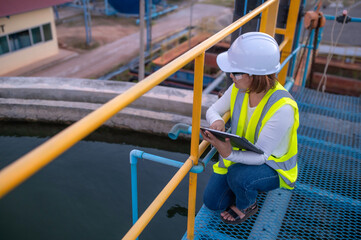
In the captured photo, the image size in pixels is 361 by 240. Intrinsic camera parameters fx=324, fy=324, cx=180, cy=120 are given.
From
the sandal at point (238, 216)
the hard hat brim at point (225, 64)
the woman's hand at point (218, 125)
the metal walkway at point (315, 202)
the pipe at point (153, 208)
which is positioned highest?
the hard hat brim at point (225, 64)

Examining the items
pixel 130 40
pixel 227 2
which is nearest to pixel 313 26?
pixel 130 40

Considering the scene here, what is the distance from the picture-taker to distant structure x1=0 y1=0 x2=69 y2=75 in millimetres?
11134

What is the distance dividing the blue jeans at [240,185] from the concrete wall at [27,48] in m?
11.6

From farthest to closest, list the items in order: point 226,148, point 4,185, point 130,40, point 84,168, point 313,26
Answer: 1. point 130,40
2. point 84,168
3. point 313,26
4. point 226,148
5. point 4,185

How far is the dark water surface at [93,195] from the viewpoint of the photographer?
4113 millimetres

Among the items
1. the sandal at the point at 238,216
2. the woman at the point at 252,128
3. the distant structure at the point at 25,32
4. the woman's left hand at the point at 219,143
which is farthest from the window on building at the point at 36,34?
the woman's left hand at the point at 219,143

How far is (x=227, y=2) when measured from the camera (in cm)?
2544

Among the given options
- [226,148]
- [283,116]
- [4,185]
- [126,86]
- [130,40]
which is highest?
[4,185]

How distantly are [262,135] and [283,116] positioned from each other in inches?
5.9

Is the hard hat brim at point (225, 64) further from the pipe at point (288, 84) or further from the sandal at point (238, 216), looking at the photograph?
the pipe at point (288, 84)

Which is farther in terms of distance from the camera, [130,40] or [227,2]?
[227,2]

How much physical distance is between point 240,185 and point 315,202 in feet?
2.84

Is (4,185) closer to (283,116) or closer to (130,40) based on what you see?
(283,116)

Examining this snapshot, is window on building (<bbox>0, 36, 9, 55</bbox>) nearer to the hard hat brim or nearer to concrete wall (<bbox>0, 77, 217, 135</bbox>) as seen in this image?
concrete wall (<bbox>0, 77, 217, 135</bbox>)
